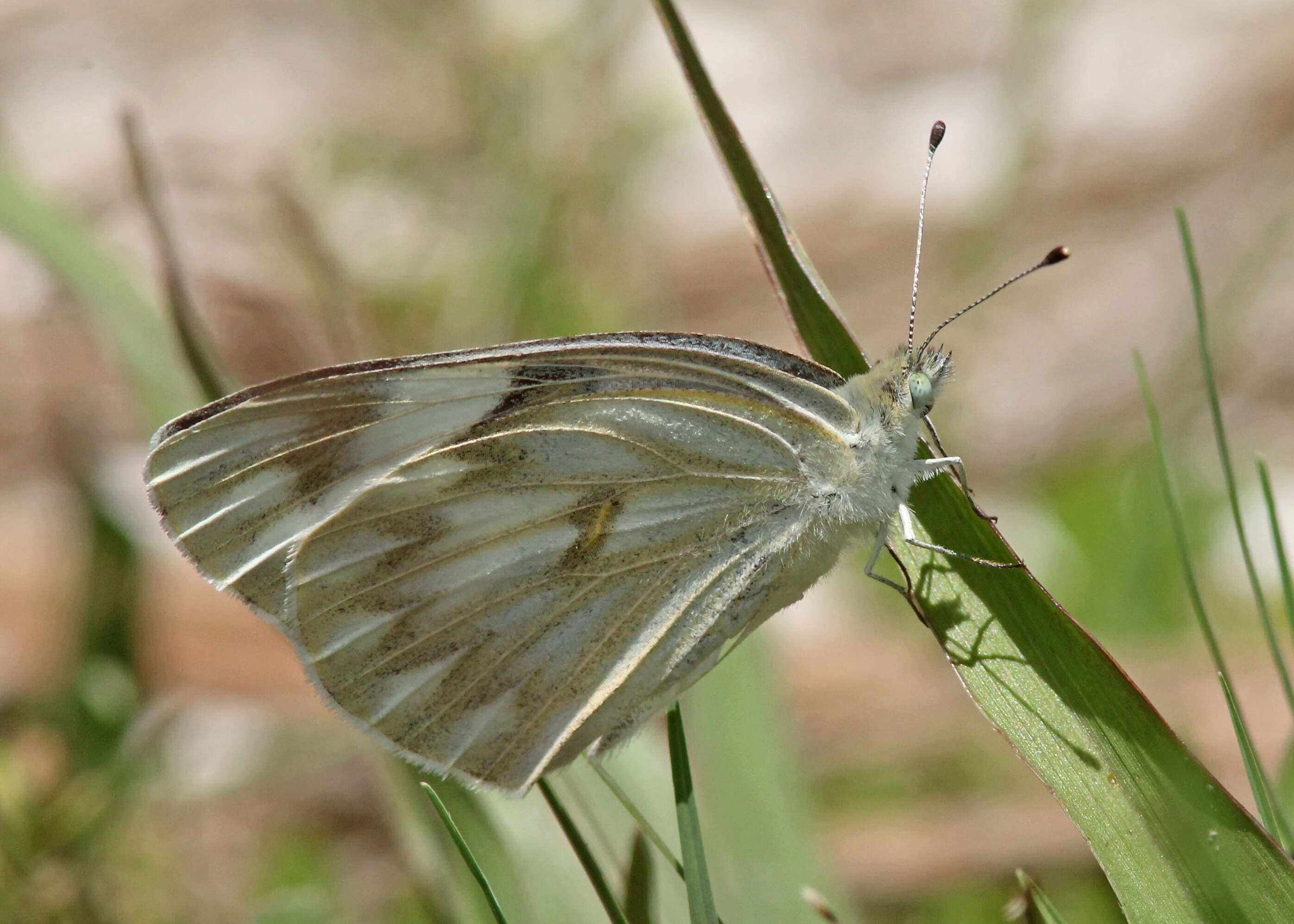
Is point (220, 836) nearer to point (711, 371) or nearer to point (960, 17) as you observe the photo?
point (711, 371)

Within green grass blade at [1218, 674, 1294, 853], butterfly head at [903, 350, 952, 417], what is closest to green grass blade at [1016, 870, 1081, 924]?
green grass blade at [1218, 674, 1294, 853]

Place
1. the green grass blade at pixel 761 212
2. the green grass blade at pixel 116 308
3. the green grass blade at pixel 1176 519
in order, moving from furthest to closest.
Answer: the green grass blade at pixel 116 308
the green grass blade at pixel 761 212
the green grass blade at pixel 1176 519

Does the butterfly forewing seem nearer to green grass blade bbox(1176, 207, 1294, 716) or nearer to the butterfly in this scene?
the butterfly

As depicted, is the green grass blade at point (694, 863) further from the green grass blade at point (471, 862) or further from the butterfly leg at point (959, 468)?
the butterfly leg at point (959, 468)

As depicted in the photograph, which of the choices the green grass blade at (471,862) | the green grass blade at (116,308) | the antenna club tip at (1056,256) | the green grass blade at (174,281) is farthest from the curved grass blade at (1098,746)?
the green grass blade at (116,308)

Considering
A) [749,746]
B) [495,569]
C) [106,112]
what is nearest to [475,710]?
[495,569]

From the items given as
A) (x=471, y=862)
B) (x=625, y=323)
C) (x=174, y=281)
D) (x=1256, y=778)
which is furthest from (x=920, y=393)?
(x=625, y=323)

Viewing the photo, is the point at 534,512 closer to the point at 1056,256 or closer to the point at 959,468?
the point at 959,468
